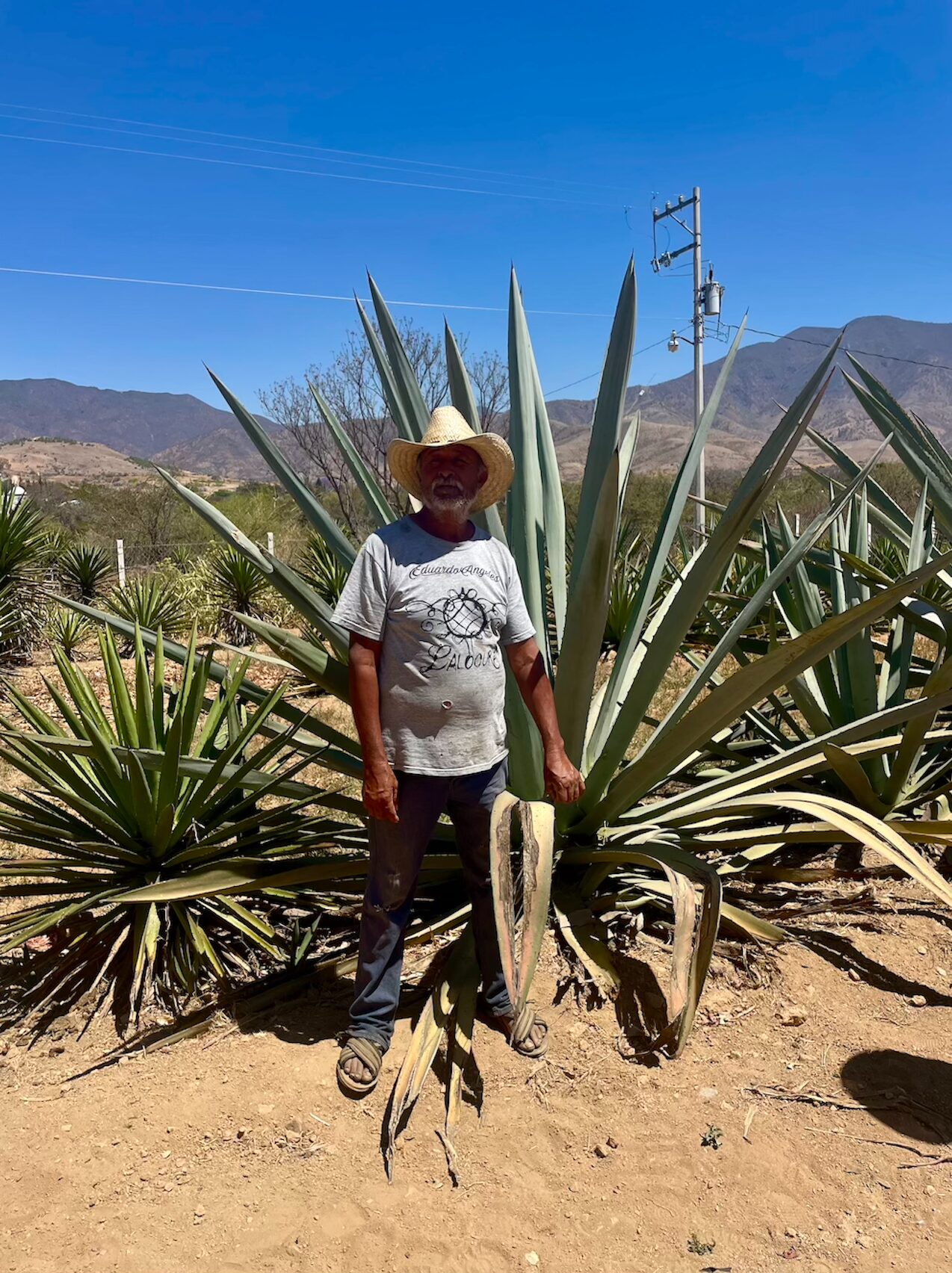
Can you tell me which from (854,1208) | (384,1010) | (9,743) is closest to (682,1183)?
(854,1208)

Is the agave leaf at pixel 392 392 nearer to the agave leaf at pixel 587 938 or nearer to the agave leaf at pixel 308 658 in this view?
the agave leaf at pixel 308 658

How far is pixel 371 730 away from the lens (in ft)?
8.13

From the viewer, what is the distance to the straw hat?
2.58 metres

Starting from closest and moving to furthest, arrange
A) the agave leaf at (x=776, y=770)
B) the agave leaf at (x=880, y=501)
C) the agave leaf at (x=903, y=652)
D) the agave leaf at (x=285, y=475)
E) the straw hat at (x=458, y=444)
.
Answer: the straw hat at (x=458, y=444) → the agave leaf at (x=285, y=475) → the agave leaf at (x=776, y=770) → the agave leaf at (x=903, y=652) → the agave leaf at (x=880, y=501)

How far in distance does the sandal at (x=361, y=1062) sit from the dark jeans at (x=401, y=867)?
2 cm

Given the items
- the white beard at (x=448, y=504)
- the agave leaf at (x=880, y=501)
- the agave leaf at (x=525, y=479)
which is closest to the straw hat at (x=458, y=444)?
the white beard at (x=448, y=504)

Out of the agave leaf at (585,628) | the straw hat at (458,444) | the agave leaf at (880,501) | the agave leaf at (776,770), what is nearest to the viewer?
the straw hat at (458,444)

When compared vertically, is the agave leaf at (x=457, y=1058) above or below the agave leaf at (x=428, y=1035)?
below

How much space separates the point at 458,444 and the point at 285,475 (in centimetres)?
74

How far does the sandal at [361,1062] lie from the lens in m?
2.54

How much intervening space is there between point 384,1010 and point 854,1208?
→ 3.95 feet

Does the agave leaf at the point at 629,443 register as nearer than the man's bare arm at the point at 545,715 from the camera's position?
No

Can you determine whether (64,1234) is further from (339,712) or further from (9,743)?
(339,712)

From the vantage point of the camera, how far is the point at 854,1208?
2111 millimetres
